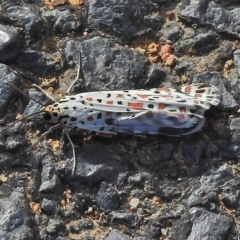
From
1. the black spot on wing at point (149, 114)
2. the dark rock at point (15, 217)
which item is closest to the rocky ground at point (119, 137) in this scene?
the dark rock at point (15, 217)

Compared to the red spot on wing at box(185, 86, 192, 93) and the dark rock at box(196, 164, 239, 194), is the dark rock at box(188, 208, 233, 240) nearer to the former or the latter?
the dark rock at box(196, 164, 239, 194)

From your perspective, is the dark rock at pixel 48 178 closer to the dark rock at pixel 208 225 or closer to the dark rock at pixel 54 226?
the dark rock at pixel 54 226

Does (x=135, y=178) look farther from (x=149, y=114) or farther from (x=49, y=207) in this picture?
(x=49, y=207)

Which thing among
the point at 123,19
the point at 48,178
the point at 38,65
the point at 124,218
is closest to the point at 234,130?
the point at 124,218

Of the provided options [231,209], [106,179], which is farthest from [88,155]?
[231,209]

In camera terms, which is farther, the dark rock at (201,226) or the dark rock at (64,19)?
the dark rock at (64,19)

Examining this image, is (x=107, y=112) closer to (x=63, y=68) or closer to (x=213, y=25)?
(x=63, y=68)

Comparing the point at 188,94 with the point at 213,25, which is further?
the point at 213,25
